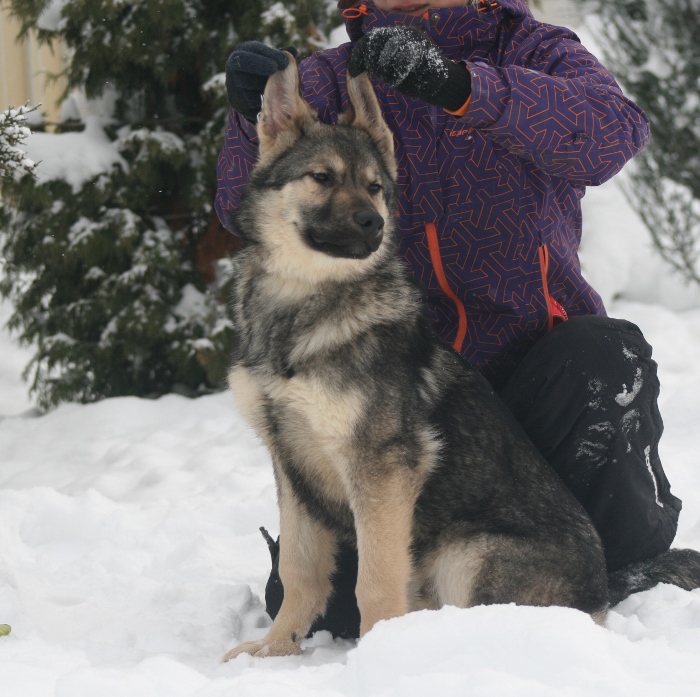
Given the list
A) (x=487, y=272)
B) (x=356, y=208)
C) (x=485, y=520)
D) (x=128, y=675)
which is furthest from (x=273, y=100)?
(x=128, y=675)

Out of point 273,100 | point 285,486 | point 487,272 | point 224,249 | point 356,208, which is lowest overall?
point 224,249

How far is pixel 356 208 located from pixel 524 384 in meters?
0.87

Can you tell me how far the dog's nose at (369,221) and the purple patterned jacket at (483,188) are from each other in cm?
51

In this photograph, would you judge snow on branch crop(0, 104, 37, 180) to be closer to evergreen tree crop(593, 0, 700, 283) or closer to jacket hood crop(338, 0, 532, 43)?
jacket hood crop(338, 0, 532, 43)

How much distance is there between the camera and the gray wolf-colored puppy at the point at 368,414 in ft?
8.17

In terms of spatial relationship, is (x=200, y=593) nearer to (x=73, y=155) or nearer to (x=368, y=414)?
(x=368, y=414)

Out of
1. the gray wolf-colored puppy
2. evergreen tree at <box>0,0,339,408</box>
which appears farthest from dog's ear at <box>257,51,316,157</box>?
evergreen tree at <box>0,0,339,408</box>

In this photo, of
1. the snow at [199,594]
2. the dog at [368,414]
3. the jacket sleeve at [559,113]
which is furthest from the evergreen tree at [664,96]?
the dog at [368,414]

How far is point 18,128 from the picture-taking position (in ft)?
10.7

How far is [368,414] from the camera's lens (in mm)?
2480

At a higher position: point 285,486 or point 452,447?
point 452,447

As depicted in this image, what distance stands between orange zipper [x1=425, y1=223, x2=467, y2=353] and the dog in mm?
223

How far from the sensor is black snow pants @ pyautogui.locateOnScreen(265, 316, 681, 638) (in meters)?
2.86

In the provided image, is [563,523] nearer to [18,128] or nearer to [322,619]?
[322,619]
